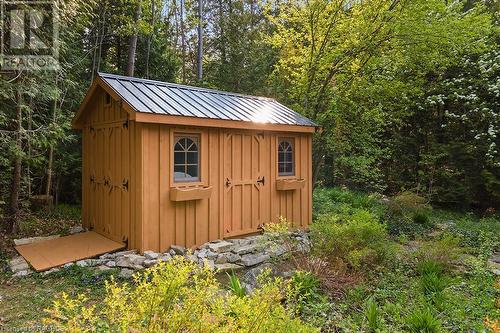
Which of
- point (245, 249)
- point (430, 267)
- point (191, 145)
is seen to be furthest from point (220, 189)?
point (430, 267)

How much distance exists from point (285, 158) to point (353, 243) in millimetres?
2861

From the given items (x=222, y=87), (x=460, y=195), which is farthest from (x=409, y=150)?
(x=222, y=87)

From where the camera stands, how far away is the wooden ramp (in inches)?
186

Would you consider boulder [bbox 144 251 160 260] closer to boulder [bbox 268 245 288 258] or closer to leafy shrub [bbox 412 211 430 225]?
boulder [bbox 268 245 288 258]

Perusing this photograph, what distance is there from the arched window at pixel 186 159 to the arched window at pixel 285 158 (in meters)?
1.97

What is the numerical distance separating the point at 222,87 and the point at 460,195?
28.9 ft

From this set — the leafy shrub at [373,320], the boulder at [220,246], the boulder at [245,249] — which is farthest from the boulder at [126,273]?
the leafy shrub at [373,320]

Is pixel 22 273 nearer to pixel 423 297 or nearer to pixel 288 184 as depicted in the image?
pixel 288 184

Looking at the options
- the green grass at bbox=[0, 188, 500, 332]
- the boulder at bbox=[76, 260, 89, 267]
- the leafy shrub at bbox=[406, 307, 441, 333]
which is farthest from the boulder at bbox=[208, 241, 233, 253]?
the leafy shrub at bbox=[406, 307, 441, 333]

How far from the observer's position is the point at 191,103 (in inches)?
227

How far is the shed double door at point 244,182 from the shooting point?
5.98m

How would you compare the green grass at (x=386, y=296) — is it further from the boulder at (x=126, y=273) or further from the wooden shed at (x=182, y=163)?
the wooden shed at (x=182, y=163)

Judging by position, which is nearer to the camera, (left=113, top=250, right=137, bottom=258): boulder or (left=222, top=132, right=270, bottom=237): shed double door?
(left=113, top=250, right=137, bottom=258): boulder

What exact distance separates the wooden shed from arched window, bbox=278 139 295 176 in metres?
0.02
